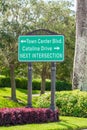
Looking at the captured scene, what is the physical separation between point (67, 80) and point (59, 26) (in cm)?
2337

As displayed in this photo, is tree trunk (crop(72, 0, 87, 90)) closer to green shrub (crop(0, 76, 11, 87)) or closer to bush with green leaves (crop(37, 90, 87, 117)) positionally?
bush with green leaves (crop(37, 90, 87, 117))

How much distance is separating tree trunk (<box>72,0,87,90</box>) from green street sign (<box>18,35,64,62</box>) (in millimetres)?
4075

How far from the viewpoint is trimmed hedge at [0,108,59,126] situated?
12.3 m

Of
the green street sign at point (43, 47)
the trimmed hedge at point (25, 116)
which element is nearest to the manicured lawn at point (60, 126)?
the trimmed hedge at point (25, 116)

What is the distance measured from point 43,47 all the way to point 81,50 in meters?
4.28

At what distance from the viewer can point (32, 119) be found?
42.7ft

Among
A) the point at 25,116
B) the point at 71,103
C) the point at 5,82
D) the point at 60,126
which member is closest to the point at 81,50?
the point at 71,103

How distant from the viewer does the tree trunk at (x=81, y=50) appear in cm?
1846

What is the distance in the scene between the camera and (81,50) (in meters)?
18.5

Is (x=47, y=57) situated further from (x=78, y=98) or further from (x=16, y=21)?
(x=16, y=21)

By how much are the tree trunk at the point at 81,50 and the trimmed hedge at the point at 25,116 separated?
4.97 m

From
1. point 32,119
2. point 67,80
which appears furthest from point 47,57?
point 67,80

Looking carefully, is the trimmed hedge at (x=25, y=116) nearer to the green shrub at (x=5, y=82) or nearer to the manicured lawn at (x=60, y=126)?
the manicured lawn at (x=60, y=126)

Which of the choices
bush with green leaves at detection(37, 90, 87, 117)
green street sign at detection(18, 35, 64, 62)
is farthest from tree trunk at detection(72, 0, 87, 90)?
green street sign at detection(18, 35, 64, 62)
